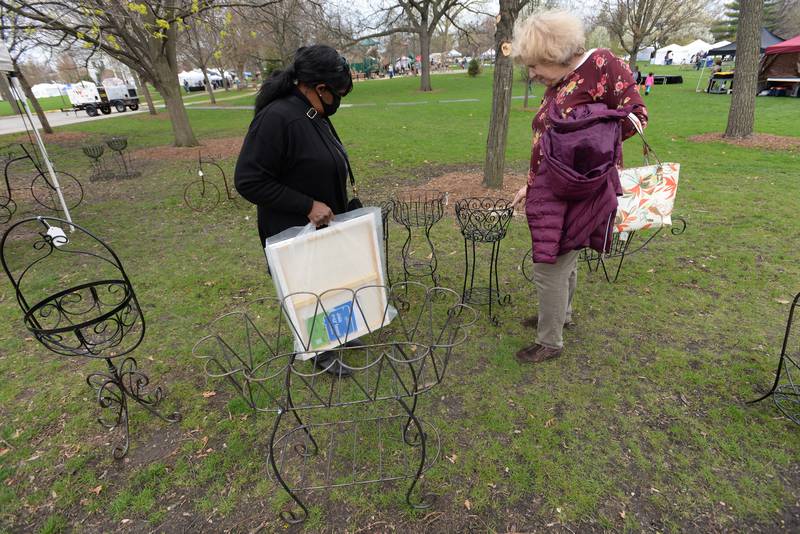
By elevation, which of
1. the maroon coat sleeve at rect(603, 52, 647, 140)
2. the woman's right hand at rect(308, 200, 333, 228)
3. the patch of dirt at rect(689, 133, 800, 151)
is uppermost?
the maroon coat sleeve at rect(603, 52, 647, 140)

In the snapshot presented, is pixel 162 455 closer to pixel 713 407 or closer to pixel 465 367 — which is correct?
pixel 465 367

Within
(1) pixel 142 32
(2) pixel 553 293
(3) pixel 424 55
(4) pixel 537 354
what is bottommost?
(4) pixel 537 354

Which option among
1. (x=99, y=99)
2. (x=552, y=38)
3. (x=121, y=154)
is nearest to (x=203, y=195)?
(x=121, y=154)

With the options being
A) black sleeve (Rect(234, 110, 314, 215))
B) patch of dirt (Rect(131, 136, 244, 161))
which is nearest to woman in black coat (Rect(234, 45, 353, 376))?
black sleeve (Rect(234, 110, 314, 215))

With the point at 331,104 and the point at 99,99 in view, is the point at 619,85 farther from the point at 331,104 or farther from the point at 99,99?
the point at 99,99

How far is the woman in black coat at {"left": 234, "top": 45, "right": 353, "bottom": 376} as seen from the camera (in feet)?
6.69

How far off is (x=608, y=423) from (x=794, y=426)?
3.19 feet

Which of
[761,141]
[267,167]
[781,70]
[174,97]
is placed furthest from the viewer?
[781,70]

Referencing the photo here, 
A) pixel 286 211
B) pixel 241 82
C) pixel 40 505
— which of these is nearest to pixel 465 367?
pixel 286 211

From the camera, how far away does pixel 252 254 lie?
15.6 feet

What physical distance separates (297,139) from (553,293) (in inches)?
67.7

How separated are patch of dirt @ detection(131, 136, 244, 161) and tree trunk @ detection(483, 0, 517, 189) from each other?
6850 millimetres

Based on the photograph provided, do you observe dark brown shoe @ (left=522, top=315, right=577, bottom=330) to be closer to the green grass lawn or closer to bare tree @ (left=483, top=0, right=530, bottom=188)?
the green grass lawn

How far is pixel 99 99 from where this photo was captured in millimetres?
24297
